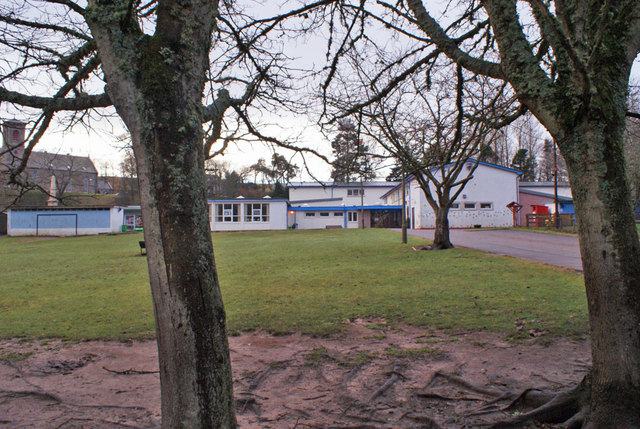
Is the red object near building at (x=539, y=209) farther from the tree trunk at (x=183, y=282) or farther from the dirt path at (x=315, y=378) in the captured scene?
the tree trunk at (x=183, y=282)

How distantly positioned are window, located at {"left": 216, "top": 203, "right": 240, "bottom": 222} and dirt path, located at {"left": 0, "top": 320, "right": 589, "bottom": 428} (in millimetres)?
41408

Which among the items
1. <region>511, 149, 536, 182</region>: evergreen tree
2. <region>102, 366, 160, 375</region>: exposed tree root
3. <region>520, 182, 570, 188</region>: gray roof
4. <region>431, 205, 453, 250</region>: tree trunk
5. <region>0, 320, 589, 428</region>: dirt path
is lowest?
<region>102, 366, 160, 375</region>: exposed tree root

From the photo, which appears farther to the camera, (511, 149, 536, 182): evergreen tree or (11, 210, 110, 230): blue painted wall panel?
(511, 149, 536, 182): evergreen tree

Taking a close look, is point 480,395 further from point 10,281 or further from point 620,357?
point 10,281

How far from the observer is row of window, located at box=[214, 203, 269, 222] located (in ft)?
153

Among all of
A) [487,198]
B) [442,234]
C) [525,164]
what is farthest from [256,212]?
[525,164]

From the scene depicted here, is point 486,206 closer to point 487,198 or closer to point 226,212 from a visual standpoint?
point 487,198

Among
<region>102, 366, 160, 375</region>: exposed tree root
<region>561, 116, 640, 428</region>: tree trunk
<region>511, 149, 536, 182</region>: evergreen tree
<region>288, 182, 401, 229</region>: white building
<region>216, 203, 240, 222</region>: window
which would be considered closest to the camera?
<region>561, 116, 640, 428</region>: tree trunk

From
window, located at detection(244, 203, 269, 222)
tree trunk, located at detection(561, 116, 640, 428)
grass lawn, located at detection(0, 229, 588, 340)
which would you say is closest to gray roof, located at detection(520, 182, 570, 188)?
window, located at detection(244, 203, 269, 222)

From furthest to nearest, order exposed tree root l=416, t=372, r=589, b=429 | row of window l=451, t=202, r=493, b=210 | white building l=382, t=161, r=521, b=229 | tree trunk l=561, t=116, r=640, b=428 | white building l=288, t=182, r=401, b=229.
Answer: white building l=288, t=182, r=401, b=229
row of window l=451, t=202, r=493, b=210
white building l=382, t=161, r=521, b=229
exposed tree root l=416, t=372, r=589, b=429
tree trunk l=561, t=116, r=640, b=428

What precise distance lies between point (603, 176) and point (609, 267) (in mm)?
610

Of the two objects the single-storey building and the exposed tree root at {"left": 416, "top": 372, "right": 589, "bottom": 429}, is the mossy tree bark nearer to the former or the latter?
the exposed tree root at {"left": 416, "top": 372, "right": 589, "bottom": 429}

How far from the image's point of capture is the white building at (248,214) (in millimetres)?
46656

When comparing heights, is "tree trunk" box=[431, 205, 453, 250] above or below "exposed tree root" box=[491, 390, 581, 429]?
above
